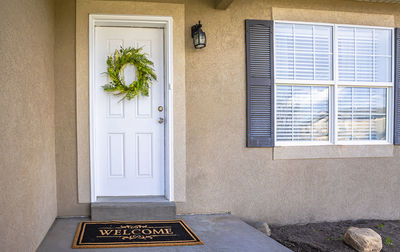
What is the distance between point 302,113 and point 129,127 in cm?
218

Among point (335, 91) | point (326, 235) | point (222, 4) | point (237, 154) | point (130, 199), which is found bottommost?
point (326, 235)

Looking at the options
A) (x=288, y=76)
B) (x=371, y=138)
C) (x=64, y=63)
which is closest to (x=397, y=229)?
(x=371, y=138)

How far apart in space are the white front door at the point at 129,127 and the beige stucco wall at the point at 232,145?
223 millimetres

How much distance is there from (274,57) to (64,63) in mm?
2479

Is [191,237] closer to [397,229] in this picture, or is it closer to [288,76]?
[288,76]

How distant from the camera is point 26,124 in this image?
2594mm

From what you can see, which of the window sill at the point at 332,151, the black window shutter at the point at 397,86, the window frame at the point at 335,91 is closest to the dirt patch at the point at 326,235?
the window sill at the point at 332,151

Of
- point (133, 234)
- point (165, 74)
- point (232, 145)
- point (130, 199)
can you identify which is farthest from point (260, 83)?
point (133, 234)

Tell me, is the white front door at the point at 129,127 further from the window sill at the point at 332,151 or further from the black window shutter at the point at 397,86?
the black window shutter at the point at 397,86

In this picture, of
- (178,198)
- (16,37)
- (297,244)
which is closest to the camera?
(16,37)

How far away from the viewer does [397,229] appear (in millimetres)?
4219

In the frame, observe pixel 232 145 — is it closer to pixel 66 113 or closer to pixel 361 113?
pixel 361 113

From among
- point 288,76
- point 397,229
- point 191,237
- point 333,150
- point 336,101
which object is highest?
point 288,76

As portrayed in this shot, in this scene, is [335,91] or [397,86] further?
[397,86]
